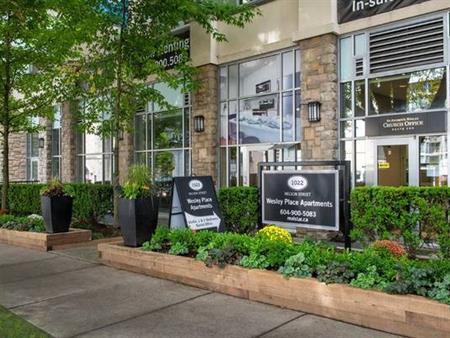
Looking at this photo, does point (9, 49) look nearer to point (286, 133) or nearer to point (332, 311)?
point (286, 133)

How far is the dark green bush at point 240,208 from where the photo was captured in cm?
797

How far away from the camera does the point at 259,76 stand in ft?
43.7

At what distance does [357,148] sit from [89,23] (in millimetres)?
6689

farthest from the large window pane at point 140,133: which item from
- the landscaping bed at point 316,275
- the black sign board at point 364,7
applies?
the landscaping bed at point 316,275

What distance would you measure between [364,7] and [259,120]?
4.20 meters

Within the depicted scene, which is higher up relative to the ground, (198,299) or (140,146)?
(140,146)

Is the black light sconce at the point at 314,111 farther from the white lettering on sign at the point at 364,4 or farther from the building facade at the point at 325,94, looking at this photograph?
the white lettering on sign at the point at 364,4

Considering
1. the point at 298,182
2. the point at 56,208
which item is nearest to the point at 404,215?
the point at 298,182

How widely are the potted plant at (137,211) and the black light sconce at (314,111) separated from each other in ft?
16.5

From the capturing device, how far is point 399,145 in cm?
1036

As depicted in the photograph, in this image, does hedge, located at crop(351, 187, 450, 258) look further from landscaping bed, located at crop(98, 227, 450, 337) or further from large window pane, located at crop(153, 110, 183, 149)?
large window pane, located at crop(153, 110, 183, 149)

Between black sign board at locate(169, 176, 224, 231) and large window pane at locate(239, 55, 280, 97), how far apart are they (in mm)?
5661

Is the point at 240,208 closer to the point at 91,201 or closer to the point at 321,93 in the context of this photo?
the point at 321,93

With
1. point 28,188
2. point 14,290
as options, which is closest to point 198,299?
point 14,290
